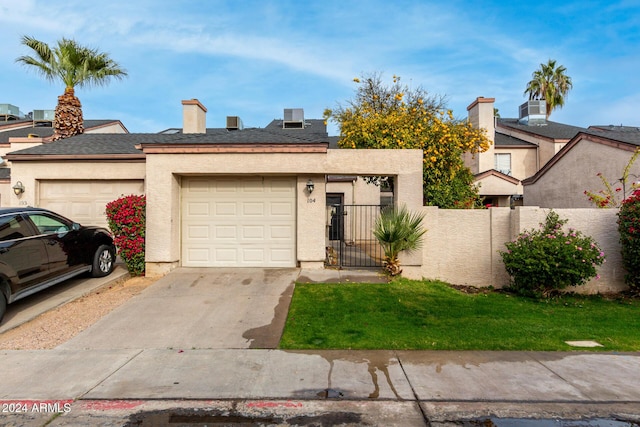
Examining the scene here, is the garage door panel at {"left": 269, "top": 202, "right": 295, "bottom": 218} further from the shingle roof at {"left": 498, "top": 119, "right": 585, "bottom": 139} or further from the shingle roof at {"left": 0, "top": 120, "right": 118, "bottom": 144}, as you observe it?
the shingle roof at {"left": 0, "top": 120, "right": 118, "bottom": 144}

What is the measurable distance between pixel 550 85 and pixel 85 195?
36.9 metres

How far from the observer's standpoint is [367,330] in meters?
5.88

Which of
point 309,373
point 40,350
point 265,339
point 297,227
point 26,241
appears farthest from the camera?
point 297,227

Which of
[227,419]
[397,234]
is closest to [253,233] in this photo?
[397,234]

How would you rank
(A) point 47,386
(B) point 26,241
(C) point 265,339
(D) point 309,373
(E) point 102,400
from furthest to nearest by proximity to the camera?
(B) point 26,241 → (C) point 265,339 → (D) point 309,373 → (A) point 47,386 → (E) point 102,400

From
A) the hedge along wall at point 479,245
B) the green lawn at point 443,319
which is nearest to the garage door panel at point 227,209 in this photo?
the green lawn at point 443,319

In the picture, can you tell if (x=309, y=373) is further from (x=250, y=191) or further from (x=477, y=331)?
(x=250, y=191)

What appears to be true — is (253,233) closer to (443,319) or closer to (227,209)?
(227,209)

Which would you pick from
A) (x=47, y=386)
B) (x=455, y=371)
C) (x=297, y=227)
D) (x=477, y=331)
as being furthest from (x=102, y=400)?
(x=297, y=227)

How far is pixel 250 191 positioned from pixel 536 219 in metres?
7.22

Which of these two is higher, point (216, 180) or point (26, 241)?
point (216, 180)

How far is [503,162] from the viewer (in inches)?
886

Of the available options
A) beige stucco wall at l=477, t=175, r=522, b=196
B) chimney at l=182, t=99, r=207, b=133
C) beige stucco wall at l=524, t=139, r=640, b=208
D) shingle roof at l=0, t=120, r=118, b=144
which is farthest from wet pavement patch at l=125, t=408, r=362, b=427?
shingle roof at l=0, t=120, r=118, b=144

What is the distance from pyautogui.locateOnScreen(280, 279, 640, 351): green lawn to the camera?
5.44 m
